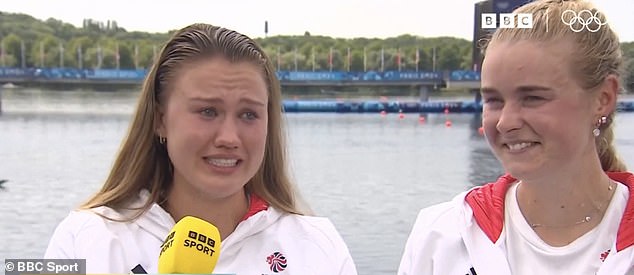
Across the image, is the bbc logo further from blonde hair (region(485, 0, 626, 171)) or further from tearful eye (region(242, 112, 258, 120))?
tearful eye (region(242, 112, 258, 120))

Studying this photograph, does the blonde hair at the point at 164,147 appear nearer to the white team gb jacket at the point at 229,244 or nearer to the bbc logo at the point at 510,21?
the white team gb jacket at the point at 229,244

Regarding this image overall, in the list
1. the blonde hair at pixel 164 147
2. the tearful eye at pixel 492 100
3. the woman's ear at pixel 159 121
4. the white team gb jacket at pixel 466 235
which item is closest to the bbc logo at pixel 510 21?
the tearful eye at pixel 492 100

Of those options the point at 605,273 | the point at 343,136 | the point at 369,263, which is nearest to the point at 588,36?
the point at 605,273

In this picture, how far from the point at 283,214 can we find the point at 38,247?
6.51 metres

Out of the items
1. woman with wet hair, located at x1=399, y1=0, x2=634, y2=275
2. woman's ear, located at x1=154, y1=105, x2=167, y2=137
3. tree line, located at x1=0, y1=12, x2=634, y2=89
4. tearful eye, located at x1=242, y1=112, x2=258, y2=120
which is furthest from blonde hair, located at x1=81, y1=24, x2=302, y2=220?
tree line, located at x1=0, y1=12, x2=634, y2=89

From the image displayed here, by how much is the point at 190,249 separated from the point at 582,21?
807mm

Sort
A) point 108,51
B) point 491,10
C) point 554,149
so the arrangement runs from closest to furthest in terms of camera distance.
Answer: point 554,149
point 491,10
point 108,51

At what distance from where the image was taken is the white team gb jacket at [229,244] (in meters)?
1.51

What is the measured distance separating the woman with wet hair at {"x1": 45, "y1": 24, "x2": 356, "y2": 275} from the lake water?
13.6 inches

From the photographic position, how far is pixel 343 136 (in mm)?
22000

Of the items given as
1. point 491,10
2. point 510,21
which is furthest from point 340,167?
point 510,21

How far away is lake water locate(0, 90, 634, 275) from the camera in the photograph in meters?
8.61

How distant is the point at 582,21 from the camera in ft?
4.81

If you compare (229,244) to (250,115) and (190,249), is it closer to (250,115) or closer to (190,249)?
(250,115)
